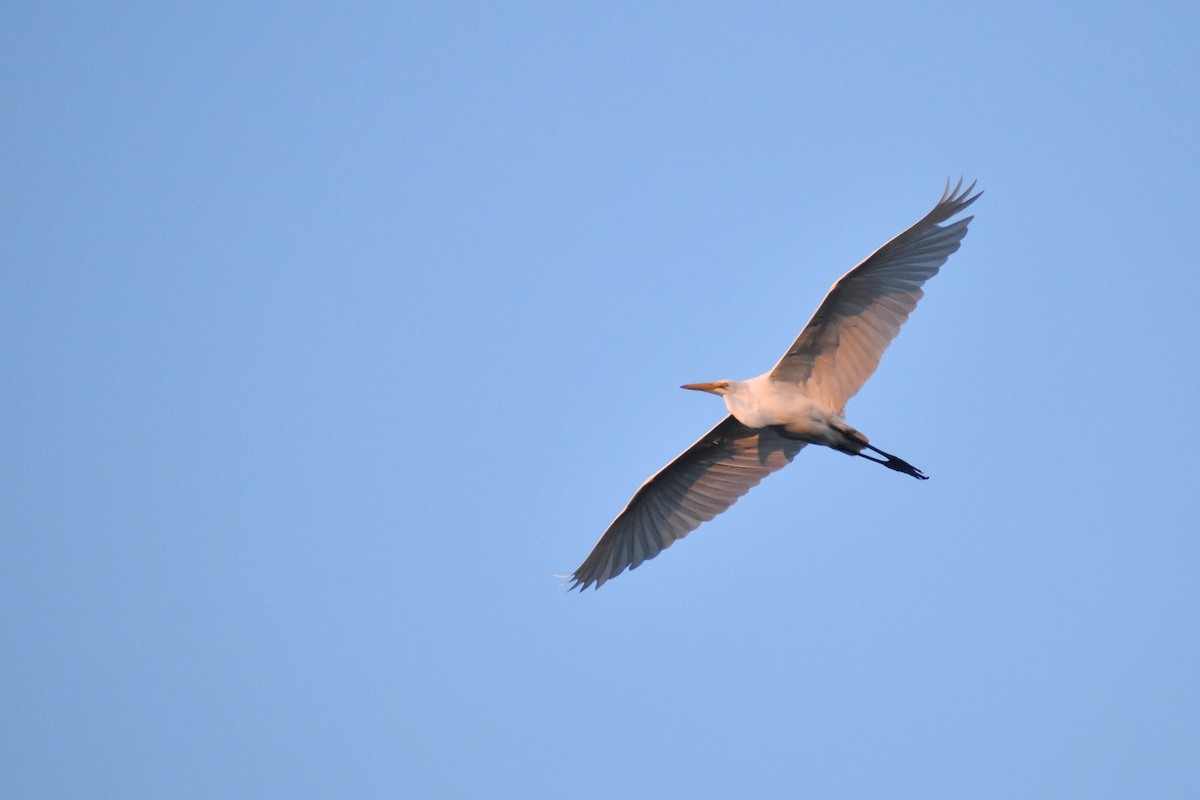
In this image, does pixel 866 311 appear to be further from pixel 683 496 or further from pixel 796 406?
pixel 683 496

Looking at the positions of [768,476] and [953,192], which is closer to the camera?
[953,192]

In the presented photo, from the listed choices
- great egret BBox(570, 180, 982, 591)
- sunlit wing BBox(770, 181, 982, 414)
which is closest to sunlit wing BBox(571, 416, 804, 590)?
great egret BBox(570, 180, 982, 591)

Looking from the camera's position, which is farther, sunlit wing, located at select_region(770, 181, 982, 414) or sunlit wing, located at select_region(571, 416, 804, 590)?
sunlit wing, located at select_region(571, 416, 804, 590)

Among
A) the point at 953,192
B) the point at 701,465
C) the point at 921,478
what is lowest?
the point at 921,478

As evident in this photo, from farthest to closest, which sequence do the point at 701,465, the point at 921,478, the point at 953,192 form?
1. the point at 701,465
2. the point at 921,478
3. the point at 953,192

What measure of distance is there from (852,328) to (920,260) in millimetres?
1002

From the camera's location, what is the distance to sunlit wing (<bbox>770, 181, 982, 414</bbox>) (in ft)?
42.1

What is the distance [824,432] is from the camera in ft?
44.2

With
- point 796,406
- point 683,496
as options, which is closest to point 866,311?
point 796,406

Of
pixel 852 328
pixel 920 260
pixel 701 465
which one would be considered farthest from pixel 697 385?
pixel 920 260

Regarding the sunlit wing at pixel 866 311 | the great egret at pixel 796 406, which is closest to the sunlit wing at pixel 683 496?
the great egret at pixel 796 406

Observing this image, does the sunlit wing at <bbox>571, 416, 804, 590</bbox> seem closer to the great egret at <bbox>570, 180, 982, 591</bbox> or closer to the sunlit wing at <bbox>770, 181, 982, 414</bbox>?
the great egret at <bbox>570, 180, 982, 591</bbox>

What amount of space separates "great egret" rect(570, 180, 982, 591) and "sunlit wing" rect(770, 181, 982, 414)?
0.01m

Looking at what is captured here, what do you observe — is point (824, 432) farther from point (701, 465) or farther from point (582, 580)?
point (582, 580)
